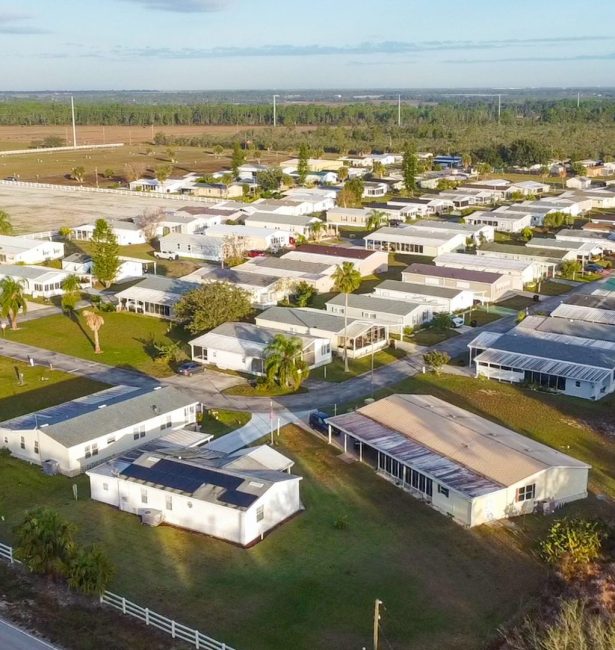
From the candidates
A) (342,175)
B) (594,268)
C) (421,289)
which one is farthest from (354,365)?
(342,175)

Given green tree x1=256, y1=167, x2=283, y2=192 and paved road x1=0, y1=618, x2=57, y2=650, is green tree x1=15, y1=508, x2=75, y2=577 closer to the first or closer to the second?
paved road x1=0, y1=618, x2=57, y2=650

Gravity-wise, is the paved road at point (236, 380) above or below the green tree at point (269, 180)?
below

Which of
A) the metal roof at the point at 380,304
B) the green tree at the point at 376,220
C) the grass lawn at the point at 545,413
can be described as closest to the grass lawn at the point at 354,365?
the grass lawn at the point at 545,413

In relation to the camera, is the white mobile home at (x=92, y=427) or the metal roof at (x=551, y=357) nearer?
the white mobile home at (x=92, y=427)

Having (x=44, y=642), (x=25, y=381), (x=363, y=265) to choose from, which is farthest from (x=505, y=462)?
(x=363, y=265)

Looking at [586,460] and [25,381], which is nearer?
[586,460]

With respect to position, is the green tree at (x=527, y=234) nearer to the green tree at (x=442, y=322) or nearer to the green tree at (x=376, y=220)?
Answer: the green tree at (x=376, y=220)

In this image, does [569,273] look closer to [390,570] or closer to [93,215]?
[390,570]

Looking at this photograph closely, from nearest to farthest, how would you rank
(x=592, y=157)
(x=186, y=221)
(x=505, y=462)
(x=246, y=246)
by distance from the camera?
(x=505, y=462) → (x=246, y=246) → (x=186, y=221) → (x=592, y=157)

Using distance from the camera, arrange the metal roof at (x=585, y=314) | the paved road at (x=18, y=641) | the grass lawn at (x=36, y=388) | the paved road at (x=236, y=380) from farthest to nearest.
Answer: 1. the metal roof at (x=585, y=314)
2. the paved road at (x=236, y=380)
3. the grass lawn at (x=36, y=388)
4. the paved road at (x=18, y=641)
